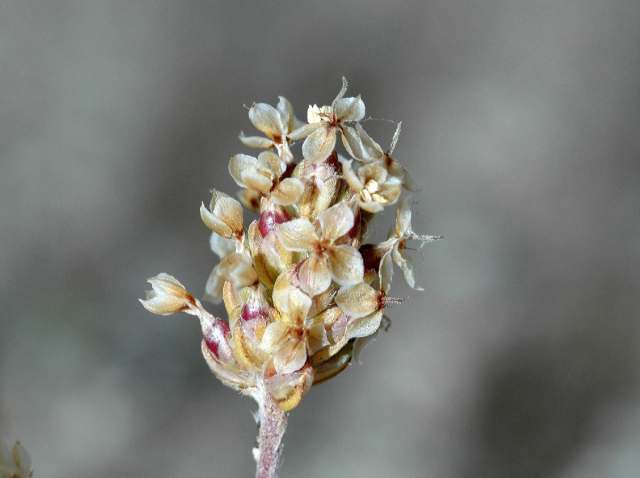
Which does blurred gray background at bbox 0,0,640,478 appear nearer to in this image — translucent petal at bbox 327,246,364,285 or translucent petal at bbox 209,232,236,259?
translucent petal at bbox 209,232,236,259

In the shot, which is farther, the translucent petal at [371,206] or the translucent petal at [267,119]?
the translucent petal at [267,119]

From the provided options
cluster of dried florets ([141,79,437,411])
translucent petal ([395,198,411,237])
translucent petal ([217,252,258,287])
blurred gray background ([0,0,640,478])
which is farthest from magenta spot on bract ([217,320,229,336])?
blurred gray background ([0,0,640,478])

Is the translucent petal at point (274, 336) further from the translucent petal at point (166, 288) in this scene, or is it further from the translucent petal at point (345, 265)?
the translucent petal at point (166, 288)

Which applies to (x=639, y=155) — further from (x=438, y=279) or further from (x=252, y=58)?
(x=252, y=58)

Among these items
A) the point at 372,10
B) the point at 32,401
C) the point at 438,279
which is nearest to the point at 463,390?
the point at 438,279

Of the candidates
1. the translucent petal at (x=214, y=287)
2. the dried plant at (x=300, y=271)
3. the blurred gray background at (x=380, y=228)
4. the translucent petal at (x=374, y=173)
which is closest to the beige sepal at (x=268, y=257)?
the dried plant at (x=300, y=271)

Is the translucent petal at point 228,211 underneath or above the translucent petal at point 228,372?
above

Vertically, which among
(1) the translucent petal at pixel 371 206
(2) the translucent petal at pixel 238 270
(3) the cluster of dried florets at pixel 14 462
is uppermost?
(1) the translucent petal at pixel 371 206
